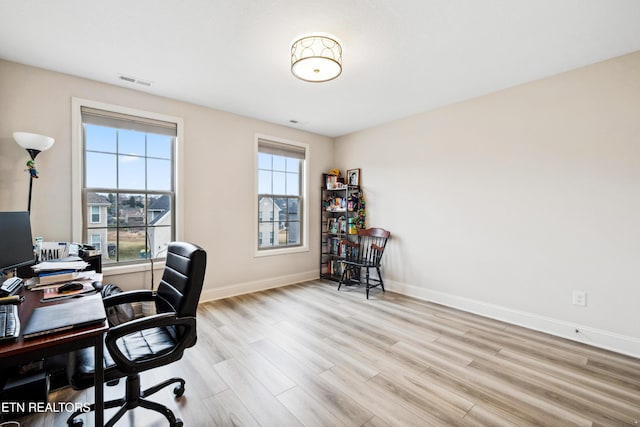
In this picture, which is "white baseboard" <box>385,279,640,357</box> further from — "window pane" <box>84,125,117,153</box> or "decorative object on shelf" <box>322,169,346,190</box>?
"window pane" <box>84,125,117,153</box>

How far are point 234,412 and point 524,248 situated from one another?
307cm

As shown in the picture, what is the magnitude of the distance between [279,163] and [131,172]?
2039mm

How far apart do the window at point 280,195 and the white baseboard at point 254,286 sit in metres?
0.44

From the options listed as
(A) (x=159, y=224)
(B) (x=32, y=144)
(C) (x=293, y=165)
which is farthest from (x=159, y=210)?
(C) (x=293, y=165)

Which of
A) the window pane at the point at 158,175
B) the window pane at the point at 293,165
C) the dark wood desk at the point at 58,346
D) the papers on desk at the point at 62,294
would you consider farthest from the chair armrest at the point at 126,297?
the window pane at the point at 293,165

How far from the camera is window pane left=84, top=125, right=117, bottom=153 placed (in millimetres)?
2945

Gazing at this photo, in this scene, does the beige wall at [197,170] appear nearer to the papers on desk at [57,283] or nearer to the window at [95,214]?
the window at [95,214]

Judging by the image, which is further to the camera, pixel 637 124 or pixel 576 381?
pixel 637 124

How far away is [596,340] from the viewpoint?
2.56 meters

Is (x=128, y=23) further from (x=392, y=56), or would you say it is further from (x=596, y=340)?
(x=596, y=340)

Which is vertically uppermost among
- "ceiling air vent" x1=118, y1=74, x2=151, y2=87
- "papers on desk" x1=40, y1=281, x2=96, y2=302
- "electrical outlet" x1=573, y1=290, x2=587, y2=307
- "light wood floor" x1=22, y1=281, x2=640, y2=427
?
"ceiling air vent" x1=118, y1=74, x2=151, y2=87

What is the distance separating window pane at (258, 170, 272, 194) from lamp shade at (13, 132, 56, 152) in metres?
2.35

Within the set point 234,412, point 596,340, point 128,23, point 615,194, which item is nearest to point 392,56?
point 128,23

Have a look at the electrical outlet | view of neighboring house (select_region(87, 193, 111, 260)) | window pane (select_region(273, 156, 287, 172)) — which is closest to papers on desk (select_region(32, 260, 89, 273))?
view of neighboring house (select_region(87, 193, 111, 260))
